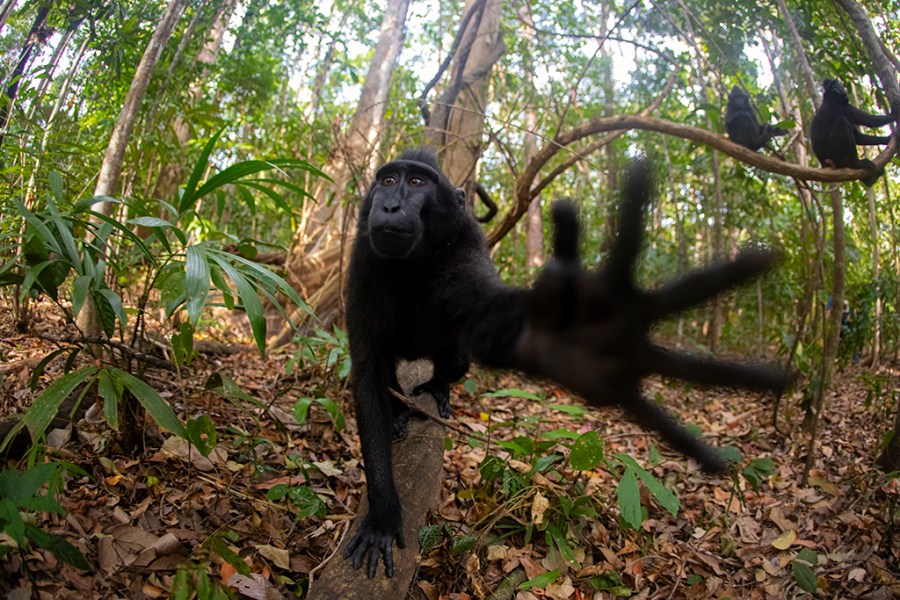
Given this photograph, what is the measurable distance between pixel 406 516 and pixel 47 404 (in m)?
1.61

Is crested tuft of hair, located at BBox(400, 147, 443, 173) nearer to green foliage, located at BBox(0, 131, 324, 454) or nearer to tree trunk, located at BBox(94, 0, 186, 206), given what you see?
green foliage, located at BBox(0, 131, 324, 454)

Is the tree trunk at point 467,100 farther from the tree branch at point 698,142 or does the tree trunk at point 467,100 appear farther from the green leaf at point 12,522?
the green leaf at point 12,522

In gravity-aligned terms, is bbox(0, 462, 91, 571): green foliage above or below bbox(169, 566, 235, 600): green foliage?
above

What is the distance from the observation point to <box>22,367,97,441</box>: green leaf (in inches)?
81.7

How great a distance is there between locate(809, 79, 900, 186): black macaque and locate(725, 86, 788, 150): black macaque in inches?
15.5

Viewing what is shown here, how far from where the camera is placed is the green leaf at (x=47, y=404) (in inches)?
81.7

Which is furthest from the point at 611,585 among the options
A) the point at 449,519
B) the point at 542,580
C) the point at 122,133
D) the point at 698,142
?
the point at 122,133

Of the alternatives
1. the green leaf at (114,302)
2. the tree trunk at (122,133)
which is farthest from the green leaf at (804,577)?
the tree trunk at (122,133)

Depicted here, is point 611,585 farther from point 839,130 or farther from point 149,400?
point 839,130

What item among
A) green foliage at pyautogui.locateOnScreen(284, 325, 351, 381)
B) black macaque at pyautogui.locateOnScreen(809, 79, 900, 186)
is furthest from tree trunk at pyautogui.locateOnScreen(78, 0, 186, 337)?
black macaque at pyautogui.locateOnScreen(809, 79, 900, 186)

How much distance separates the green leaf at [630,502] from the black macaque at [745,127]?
3.46 meters

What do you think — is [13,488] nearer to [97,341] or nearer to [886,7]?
[97,341]

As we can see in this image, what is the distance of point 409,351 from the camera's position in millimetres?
3240

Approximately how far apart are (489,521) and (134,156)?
3777mm
